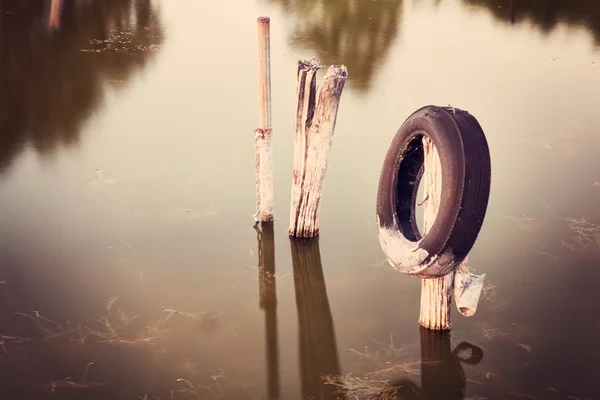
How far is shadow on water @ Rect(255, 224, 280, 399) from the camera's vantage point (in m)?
7.85

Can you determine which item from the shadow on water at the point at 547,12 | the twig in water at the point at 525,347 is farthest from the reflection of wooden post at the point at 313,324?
the shadow on water at the point at 547,12

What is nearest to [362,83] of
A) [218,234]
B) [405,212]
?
[218,234]

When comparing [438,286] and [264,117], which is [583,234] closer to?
[438,286]

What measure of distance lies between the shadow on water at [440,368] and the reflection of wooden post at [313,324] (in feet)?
2.24

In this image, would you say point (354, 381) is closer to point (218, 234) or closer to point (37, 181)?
point (218, 234)

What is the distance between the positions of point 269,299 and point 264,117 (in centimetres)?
209

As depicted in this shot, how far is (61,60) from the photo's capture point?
15.7 metres

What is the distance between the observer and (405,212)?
27.5 ft

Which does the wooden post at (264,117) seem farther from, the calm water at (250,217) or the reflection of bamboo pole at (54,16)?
the reflection of bamboo pole at (54,16)

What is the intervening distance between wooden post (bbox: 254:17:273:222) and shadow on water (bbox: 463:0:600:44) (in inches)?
388

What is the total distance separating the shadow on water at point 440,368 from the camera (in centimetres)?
759

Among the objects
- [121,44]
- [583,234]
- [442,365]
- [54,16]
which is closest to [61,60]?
[121,44]

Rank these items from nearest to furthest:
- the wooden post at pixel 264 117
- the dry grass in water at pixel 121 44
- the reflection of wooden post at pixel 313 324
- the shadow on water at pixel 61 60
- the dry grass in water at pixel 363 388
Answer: the dry grass in water at pixel 363 388 → the reflection of wooden post at pixel 313 324 → the wooden post at pixel 264 117 → the shadow on water at pixel 61 60 → the dry grass in water at pixel 121 44

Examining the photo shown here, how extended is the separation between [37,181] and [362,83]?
6.06 metres
